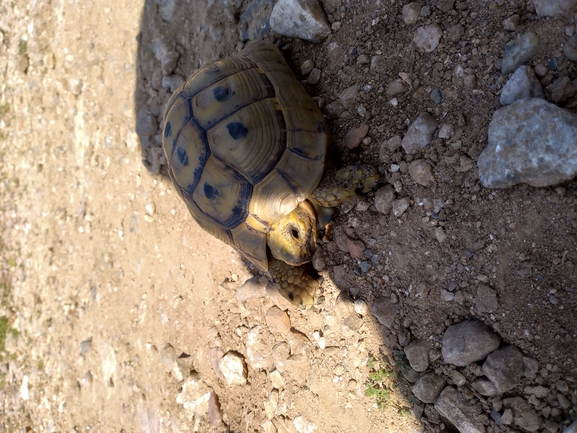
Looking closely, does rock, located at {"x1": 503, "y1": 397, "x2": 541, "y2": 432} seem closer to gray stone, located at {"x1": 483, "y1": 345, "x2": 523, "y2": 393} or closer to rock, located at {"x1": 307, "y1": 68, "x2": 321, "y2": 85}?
gray stone, located at {"x1": 483, "y1": 345, "x2": 523, "y2": 393}

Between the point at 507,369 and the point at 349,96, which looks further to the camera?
the point at 349,96

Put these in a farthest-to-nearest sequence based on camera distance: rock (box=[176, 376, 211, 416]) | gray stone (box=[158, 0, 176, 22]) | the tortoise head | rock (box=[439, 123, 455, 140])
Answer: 1. gray stone (box=[158, 0, 176, 22])
2. rock (box=[176, 376, 211, 416])
3. the tortoise head
4. rock (box=[439, 123, 455, 140])

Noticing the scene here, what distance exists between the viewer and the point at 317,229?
2.95 metres

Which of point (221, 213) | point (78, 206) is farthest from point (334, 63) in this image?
point (78, 206)

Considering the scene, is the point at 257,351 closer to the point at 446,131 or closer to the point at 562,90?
the point at 446,131

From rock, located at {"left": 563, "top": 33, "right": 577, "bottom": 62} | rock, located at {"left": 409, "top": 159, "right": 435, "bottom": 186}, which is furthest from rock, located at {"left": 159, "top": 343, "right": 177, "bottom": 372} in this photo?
rock, located at {"left": 563, "top": 33, "right": 577, "bottom": 62}

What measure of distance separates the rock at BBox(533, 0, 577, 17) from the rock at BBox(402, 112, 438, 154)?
0.73 m

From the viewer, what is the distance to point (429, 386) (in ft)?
7.77

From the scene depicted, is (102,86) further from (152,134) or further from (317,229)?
(317,229)

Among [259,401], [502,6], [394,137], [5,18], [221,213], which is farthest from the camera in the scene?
[5,18]

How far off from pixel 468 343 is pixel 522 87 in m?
1.35

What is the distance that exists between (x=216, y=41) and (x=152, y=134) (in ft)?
3.77

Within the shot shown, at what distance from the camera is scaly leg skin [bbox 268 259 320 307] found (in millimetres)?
2914

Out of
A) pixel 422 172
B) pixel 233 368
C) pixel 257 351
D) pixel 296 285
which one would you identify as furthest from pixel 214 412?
pixel 422 172
